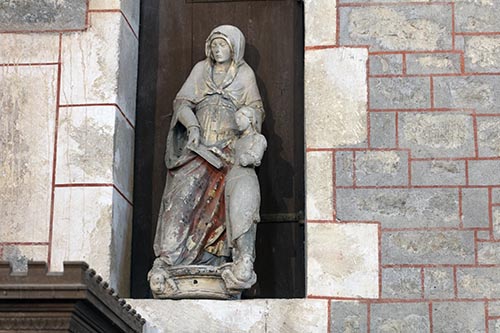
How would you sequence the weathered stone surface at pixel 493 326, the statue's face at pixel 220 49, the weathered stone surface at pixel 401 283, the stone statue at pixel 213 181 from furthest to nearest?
the statue's face at pixel 220 49 < the stone statue at pixel 213 181 < the weathered stone surface at pixel 401 283 < the weathered stone surface at pixel 493 326

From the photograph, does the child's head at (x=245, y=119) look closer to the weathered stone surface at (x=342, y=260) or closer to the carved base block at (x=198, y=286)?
the weathered stone surface at (x=342, y=260)

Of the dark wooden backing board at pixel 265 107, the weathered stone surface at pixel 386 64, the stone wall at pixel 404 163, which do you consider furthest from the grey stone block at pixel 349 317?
the weathered stone surface at pixel 386 64

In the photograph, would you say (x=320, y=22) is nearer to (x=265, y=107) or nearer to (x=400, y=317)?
(x=265, y=107)

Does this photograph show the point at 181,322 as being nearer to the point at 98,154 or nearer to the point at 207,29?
the point at 98,154

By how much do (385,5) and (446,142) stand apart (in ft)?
3.18

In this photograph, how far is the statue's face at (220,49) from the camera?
862 centimetres

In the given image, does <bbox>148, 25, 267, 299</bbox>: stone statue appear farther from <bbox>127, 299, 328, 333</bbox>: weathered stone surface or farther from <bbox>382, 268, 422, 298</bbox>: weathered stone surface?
<bbox>382, 268, 422, 298</bbox>: weathered stone surface

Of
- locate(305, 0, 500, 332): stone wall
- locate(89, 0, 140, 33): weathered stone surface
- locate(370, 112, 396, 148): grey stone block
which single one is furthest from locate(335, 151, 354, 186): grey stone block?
locate(89, 0, 140, 33): weathered stone surface

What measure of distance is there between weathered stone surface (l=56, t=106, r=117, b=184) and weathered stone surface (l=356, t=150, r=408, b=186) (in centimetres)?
150

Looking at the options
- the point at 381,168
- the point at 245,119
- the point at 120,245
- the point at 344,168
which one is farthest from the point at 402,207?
the point at 120,245

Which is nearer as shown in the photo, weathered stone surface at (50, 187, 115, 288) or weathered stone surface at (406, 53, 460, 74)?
weathered stone surface at (50, 187, 115, 288)

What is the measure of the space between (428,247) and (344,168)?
27.0 inches

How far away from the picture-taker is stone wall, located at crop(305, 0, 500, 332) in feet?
26.1

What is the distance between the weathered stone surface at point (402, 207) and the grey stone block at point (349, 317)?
0.52 meters
